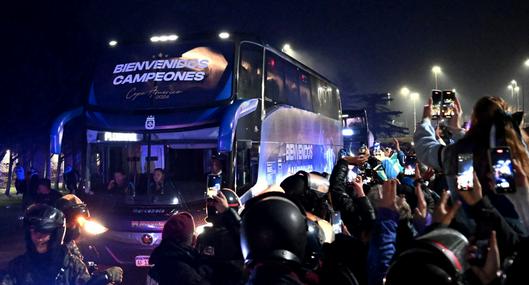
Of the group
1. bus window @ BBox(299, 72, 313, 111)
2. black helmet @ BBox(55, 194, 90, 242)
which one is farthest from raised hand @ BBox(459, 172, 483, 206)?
bus window @ BBox(299, 72, 313, 111)

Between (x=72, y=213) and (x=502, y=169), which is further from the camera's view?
(x=72, y=213)

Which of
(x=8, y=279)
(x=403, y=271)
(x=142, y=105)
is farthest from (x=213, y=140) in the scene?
(x=403, y=271)

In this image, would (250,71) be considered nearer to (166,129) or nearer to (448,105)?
(166,129)

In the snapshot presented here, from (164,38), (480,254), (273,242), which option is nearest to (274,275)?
(273,242)

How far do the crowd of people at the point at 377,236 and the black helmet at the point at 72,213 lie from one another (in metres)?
1.31

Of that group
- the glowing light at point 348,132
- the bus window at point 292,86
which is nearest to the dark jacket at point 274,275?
the bus window at point 292,86

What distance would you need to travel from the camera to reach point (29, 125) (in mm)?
23875

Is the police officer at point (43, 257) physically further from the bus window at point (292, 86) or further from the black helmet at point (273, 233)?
the bus window at point (292, 86)

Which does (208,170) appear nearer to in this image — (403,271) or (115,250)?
(115,250)

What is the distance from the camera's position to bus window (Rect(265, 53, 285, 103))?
9430mm

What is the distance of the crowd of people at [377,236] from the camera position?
5.65 ft

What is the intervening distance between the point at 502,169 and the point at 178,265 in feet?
7.24

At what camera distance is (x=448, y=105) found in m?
3.34

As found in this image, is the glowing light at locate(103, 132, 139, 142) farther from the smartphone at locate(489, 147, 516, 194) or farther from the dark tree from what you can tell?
the dark tree
